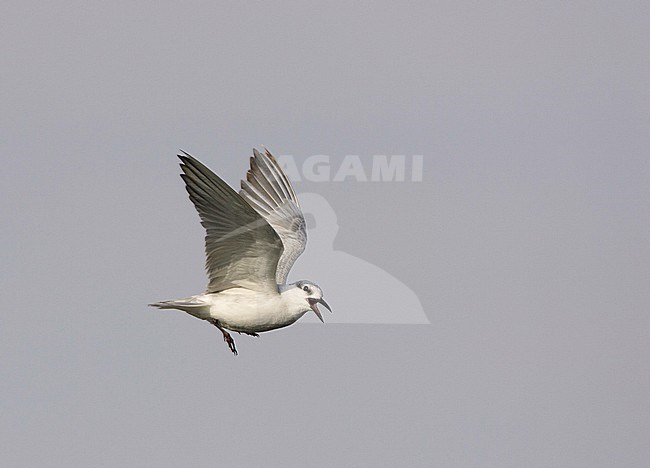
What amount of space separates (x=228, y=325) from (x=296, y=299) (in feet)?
3.29

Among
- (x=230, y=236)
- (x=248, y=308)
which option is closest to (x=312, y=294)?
(x=248, y=308)

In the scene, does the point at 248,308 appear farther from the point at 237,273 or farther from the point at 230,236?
the point at 230,236

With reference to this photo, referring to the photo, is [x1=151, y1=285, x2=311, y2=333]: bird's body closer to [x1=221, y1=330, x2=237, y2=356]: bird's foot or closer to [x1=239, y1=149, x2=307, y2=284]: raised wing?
[x1=221, y1=330, x2=237, y2=356]: bird's foot

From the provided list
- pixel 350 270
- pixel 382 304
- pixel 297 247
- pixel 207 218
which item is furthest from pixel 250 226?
pixel 382 304

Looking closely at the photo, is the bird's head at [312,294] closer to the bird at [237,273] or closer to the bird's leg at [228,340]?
the bird at [237,273]

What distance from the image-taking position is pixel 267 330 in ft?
62.0

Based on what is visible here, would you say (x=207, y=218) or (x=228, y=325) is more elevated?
(x=207, y=218)

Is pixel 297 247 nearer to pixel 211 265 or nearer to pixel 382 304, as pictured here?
pixel 211 265

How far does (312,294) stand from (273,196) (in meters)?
3.11

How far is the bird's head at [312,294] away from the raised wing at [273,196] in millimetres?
2220

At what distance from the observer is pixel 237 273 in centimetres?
1881

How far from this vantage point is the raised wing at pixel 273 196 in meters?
21.1

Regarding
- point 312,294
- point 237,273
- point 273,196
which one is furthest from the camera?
point 273,196

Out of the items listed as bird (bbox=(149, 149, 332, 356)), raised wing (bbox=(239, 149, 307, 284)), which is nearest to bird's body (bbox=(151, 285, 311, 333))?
bird (bbox=(149, 149, 332, 356))
